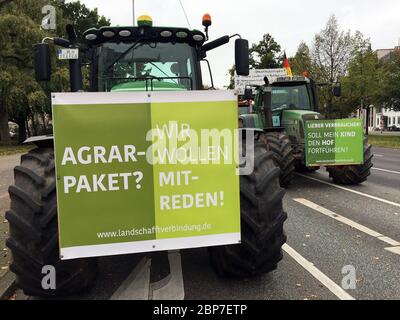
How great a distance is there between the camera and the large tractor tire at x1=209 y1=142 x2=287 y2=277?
413 cm

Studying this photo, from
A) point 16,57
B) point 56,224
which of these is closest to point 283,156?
point 56,224

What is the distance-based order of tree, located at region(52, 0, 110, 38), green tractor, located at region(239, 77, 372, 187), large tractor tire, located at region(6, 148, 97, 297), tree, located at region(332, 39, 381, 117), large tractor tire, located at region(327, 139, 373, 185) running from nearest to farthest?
large tractor tire, located at region(6, 148, 97, 297) < green tractor, located at region(239, 77, 372, 187) < large tractor tire, located at region(327, 139, 373, 185) < tree, located at region(332, 39, 381, 117) < tree, located at region(52, 0, 110, 38)

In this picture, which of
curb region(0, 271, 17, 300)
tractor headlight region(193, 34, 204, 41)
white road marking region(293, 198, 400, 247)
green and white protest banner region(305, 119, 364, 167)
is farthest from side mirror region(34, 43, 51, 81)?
green and white protest banner region(305, 119, 364, 167)

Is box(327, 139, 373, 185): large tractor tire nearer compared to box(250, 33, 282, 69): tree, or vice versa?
box(327, 139, 373, 185): large tractor tire

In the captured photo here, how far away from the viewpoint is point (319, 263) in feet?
17.3

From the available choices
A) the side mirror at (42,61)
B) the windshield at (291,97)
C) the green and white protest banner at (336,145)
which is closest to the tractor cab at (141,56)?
the side mirror at (42,61)

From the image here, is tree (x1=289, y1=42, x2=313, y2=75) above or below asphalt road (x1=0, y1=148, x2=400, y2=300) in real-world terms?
above

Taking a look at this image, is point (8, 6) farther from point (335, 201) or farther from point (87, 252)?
point (87, 252)

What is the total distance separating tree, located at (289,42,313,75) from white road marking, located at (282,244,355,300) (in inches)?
1403

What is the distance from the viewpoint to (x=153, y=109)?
364 cm

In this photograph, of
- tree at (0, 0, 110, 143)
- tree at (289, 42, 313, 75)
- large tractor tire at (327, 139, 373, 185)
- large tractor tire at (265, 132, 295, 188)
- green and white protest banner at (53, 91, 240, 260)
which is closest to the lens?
green and white protest banner at (53, 91, 240, 260)

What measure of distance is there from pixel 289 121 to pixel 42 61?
26.2ft

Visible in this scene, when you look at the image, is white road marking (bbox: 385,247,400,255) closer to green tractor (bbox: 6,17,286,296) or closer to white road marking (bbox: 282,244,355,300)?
white road marking (bbox: 282,244,355,300)
